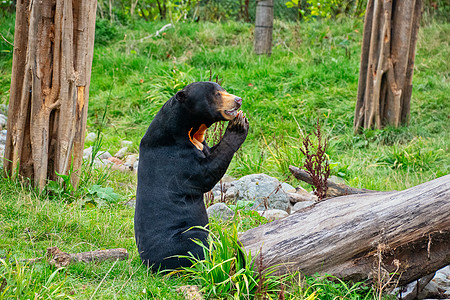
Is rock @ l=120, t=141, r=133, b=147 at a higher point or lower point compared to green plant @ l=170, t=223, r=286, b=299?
lower

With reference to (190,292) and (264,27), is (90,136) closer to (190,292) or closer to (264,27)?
(264,27)

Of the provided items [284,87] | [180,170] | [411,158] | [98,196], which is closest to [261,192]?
[98,196]

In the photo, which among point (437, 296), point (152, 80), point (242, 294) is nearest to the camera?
point (242, 294)

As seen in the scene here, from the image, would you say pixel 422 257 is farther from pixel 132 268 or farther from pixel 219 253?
pixel 132 268

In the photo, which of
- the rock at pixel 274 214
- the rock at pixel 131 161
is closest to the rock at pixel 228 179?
the rock at pixel 131 161

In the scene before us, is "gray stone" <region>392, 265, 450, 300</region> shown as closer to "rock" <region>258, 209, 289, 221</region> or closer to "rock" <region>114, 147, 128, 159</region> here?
"rock" <region>258, 209, 289, 221</region>

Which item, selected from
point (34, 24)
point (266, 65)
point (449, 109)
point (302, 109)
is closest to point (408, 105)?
point (449, 109)

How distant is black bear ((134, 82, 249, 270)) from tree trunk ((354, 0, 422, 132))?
16.2 feet

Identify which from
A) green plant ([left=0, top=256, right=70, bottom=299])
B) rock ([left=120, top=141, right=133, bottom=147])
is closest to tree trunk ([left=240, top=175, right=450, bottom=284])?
green plant ([left=0, top=256, right=70, bottom=299])

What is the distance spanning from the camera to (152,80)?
9367 mm

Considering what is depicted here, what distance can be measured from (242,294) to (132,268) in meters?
0.81

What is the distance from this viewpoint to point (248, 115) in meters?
8.06

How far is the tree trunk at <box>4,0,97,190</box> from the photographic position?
4750mm

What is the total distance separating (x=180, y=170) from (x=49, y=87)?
2268 millimetres
